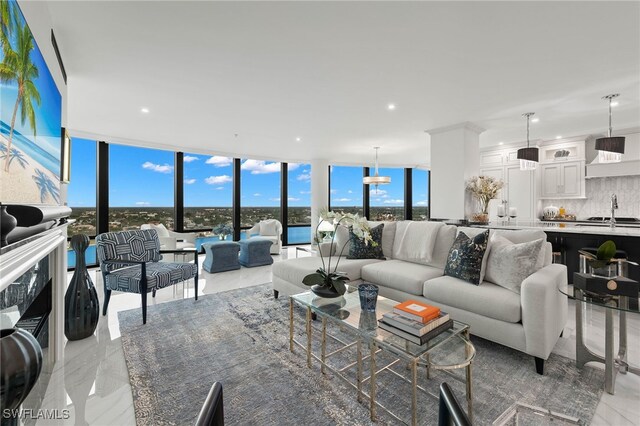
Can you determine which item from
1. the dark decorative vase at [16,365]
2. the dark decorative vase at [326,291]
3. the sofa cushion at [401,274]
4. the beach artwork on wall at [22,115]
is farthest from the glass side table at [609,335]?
the beach artwork on wall at [22,115]

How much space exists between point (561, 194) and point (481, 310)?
5176 mm

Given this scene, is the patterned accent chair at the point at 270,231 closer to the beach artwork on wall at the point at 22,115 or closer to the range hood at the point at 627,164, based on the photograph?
the beach artwork on wall at the point at 22,115

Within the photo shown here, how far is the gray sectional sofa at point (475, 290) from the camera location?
6.68ft

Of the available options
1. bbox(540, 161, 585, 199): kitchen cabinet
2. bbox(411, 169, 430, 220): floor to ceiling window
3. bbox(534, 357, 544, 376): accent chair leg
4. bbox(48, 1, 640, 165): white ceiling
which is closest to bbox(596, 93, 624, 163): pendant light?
bbox(48, 1, 640, 165): white ceiling

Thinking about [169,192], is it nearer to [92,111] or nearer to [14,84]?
[92,111]

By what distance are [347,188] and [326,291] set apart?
7.16 metres

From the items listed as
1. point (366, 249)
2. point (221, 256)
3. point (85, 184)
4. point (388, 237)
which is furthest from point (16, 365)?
point (85, 184)

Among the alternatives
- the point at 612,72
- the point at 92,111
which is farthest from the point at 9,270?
the point at 612,72

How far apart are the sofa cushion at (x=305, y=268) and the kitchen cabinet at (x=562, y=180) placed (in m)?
4.84

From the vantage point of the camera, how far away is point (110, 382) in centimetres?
195

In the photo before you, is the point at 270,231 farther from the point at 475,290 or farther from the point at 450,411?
the point at 450,411

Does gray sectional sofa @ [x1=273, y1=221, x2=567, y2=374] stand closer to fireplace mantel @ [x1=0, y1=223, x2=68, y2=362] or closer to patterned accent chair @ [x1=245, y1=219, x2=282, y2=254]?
fireplace mantel @ [x1=0, y1=223, x2=68, y2=362]

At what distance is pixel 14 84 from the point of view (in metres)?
1.18

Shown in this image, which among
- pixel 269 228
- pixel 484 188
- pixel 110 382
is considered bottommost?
pixel 110 382
